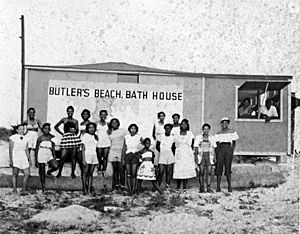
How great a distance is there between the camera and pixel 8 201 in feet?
38.5

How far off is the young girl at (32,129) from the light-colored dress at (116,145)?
1.62 m

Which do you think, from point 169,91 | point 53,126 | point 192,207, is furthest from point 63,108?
point 192,207

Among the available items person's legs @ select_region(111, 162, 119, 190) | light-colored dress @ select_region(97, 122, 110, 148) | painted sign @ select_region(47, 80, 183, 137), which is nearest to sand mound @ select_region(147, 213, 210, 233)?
person's legs @ select_region(111, 162, 119, 190)

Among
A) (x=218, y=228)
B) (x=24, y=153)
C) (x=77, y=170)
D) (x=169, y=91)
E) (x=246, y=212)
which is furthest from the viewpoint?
(x=169, y=91)

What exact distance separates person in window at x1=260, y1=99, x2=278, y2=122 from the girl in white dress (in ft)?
9.61

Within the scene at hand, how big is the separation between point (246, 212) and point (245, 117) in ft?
12.5

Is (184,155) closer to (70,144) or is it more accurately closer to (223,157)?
(223,157)

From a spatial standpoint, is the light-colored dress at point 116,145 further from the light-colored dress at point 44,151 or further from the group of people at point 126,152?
the light-colored dress at point 44,151

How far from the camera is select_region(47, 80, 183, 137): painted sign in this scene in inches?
540

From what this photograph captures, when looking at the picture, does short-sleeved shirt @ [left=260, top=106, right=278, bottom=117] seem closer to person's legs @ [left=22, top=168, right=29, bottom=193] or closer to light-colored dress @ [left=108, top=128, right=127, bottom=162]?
light-colored dress @ [left=108, top=128, right=127, bottom=162]

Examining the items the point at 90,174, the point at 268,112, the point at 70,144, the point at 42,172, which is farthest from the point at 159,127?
the point at 268,112

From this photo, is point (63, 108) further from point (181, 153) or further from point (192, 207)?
point (192, 207)

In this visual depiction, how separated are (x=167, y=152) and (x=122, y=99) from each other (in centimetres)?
215

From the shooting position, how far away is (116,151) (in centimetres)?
1230
